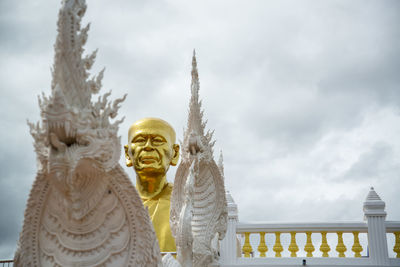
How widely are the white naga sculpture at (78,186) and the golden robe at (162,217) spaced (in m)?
4.93

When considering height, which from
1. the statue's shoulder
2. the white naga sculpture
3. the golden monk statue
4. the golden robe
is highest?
the golden monk statue

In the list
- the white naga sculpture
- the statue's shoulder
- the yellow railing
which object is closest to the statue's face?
the statue's shoulder

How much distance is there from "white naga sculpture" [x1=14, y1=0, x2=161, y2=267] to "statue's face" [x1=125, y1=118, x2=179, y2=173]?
5832 mm

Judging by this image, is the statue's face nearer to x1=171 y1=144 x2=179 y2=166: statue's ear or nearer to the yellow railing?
x1=171 y1=144 x2=179 y2=166: statue's ear

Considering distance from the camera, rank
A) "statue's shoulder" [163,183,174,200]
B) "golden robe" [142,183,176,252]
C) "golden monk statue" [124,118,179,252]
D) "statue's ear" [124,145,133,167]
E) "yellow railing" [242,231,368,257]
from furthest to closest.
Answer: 1. "statue's shoulder" [163,183,174,200]
2. "statue's ear" [124,145,133,167]
3. "golden monk statue" [124,118,179,252]
4. "golden robe" [142,183,176,252]
5. "yellow railing" [242,231,368,257]

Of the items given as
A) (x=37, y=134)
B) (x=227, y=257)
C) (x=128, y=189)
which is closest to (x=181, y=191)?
(x=227, y=257)

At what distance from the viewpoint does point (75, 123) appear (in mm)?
6434

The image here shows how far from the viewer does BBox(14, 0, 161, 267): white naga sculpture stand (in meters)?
6.45

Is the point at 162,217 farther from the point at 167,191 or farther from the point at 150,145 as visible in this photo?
the point at 150,145

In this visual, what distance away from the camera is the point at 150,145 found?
1298 centimetres

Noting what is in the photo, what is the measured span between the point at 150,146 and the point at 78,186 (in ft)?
20.3

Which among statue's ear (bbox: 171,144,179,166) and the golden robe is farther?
statue's ear (bbox: 171,144,179,166)

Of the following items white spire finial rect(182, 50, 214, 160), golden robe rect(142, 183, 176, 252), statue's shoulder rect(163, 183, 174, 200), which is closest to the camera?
white spire finial rect(182, 50, 214, 160)

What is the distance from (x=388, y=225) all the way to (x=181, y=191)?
13.9ft
